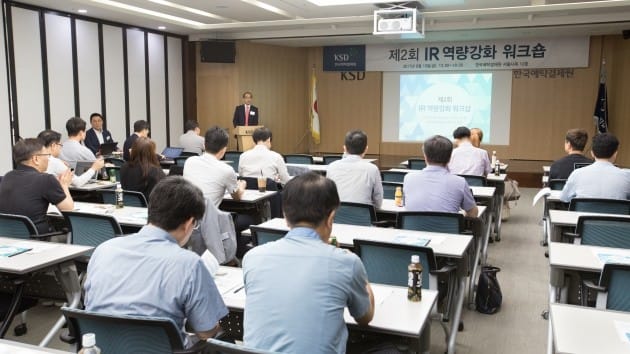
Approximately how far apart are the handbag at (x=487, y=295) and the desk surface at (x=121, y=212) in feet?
8.55

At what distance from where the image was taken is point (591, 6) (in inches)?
337

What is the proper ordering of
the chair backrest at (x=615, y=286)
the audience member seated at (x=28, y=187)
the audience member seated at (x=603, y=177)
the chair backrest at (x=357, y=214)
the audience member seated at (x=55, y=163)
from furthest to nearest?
1. the audience member seated at (x=55, y=163)
2. the audience member seated at (x=603, y=177)
3. the chair backrest at (x=357, y=214)
4. the audience member seated at (x=28, y=187)
5. the chair backrest at (x=615, y=286)

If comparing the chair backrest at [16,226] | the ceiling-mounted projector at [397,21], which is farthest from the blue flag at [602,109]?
the chair backrest at [16,226]

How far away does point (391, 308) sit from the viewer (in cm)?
222

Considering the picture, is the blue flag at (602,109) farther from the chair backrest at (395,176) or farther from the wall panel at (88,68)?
the wall panel at (88,68)

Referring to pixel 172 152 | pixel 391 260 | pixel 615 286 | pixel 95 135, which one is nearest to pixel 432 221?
pixel 391 260

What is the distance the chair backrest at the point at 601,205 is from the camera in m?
4.02

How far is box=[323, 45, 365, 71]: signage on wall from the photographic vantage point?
44.9 feet

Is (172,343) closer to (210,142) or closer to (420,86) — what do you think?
(210,142)

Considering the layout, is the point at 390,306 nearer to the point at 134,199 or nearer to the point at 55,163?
the point at 134,199

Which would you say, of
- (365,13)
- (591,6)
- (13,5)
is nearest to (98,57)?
(13,5)

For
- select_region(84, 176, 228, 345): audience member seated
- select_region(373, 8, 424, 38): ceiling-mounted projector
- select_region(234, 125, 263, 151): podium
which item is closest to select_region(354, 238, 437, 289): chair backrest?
select_region(84, 176, 228, 345): audience member seated

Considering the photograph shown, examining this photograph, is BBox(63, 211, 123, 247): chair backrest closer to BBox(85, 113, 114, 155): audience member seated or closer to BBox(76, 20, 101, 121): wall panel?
BBox(85, 113, 114, 155): audience member seated

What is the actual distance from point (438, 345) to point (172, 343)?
2.29 m
